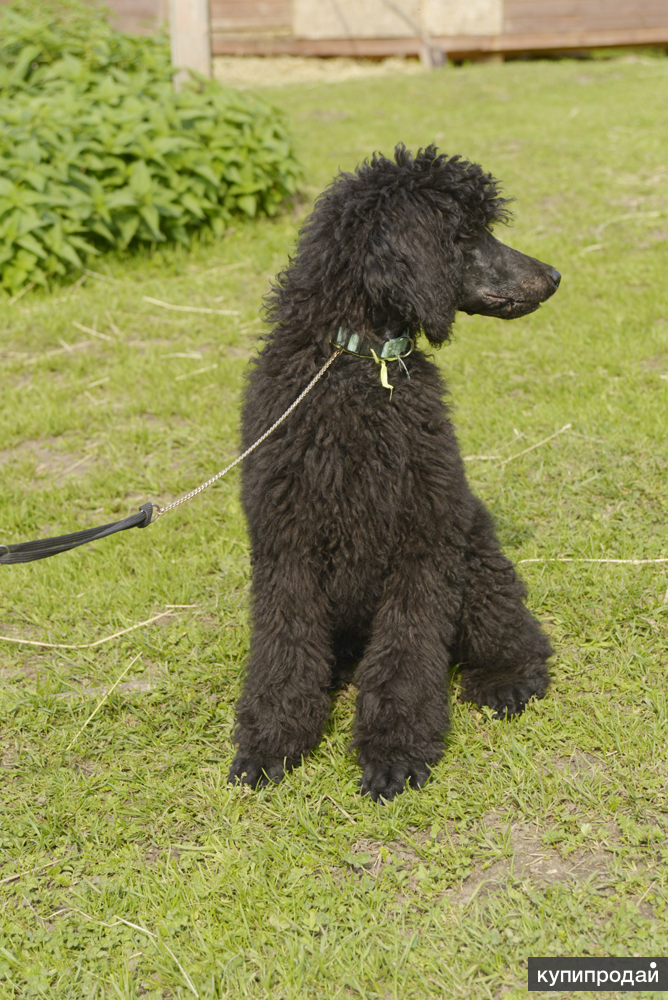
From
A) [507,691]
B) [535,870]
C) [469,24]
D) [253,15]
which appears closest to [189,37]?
[507,691]

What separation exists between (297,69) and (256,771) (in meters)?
15.9

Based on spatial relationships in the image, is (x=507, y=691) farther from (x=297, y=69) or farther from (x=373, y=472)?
(x=297, y=69)

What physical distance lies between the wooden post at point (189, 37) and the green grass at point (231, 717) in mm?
2779

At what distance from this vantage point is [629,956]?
2.29 metres

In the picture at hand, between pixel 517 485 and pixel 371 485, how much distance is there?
1.96m

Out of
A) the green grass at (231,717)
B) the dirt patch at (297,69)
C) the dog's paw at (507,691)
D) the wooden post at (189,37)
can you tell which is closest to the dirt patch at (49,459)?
the green grass at (231,717)

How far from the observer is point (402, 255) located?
2557 mm

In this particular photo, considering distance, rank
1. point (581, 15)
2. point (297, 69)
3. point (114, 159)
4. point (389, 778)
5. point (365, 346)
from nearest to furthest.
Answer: point (365, 346), point (389, 778), point (114, 159), point (581, 15), point (297, 69)

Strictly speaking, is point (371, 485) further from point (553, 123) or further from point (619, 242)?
point (553, 123)

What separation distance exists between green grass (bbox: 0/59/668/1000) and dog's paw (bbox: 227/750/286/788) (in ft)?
0.17

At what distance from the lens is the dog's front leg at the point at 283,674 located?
287cm

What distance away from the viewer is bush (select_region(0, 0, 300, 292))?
267 inches

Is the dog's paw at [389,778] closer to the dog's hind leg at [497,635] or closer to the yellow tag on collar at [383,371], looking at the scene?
the dog's hind leg at [497,635]

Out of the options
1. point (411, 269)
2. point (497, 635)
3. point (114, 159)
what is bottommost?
point (497, 635)
